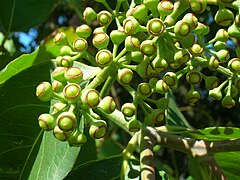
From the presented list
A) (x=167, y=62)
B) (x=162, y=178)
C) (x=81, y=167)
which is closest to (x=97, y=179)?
(x=81, y=167)

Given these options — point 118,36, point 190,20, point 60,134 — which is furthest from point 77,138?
point 190,20

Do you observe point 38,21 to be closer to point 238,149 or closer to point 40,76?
point 40,76

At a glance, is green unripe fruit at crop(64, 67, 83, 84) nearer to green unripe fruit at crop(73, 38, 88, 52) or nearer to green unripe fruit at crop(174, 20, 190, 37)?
green unripe fruit at crop(73, 38, 88, 52)

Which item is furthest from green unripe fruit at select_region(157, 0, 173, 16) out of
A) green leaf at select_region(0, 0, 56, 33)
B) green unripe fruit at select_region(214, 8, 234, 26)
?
green leaf at select_region(0, 0, 56, 33)

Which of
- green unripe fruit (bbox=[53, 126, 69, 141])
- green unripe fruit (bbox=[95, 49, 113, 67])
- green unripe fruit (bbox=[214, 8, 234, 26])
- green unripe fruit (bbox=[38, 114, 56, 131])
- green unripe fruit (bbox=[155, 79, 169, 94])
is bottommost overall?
green unripe fruit (bbox=[155, 79, 169, 94])

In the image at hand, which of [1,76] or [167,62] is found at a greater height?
[167,62]

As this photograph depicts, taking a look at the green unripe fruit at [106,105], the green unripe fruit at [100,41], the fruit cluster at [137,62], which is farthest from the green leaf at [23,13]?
the green unripe fruit at [106,105]
